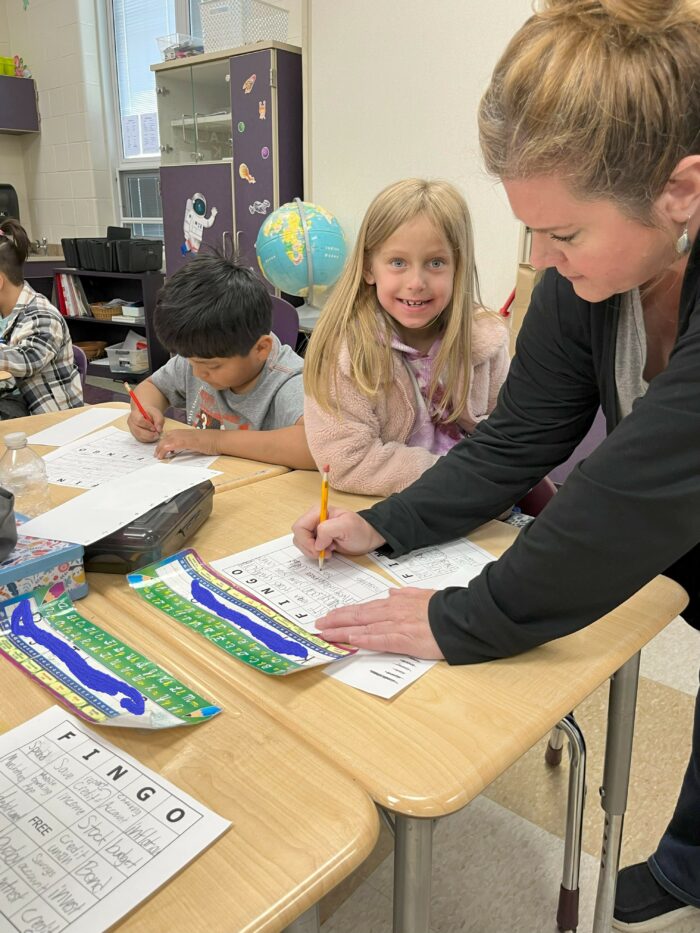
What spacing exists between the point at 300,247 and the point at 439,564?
2617 mm

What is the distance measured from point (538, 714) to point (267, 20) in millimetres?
4082

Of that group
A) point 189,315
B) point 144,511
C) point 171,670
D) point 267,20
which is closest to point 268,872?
point 171,670

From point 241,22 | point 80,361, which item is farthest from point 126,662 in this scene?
point 241,22

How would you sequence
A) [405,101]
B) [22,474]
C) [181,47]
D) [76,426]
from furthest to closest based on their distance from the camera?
[181,47]
[405,101]
[76,426]
[22,474]

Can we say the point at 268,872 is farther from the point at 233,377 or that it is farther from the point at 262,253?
the point at 262,253

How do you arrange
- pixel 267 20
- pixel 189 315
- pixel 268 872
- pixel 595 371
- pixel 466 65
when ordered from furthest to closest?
1. pixel 267 20
2. pixel 466 65
3. pixel 189 315
4. pixel 595 371
5. pixel 268 872

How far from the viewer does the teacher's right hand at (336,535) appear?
89 cm

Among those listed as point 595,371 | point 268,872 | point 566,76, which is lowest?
point 268,872

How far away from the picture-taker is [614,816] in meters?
0.98

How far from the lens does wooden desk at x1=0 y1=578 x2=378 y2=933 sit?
454mm

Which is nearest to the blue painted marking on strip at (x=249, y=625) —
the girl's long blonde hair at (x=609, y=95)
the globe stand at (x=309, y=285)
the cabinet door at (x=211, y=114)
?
the girl's long blonde hair at (x=609, y=95)

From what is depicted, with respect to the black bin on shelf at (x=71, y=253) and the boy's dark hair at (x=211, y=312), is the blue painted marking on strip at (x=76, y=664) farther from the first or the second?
the black bin on shelf at (x=71, y=253)

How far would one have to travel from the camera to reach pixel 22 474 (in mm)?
1178

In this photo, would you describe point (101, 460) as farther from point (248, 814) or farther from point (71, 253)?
point (71, 253)
